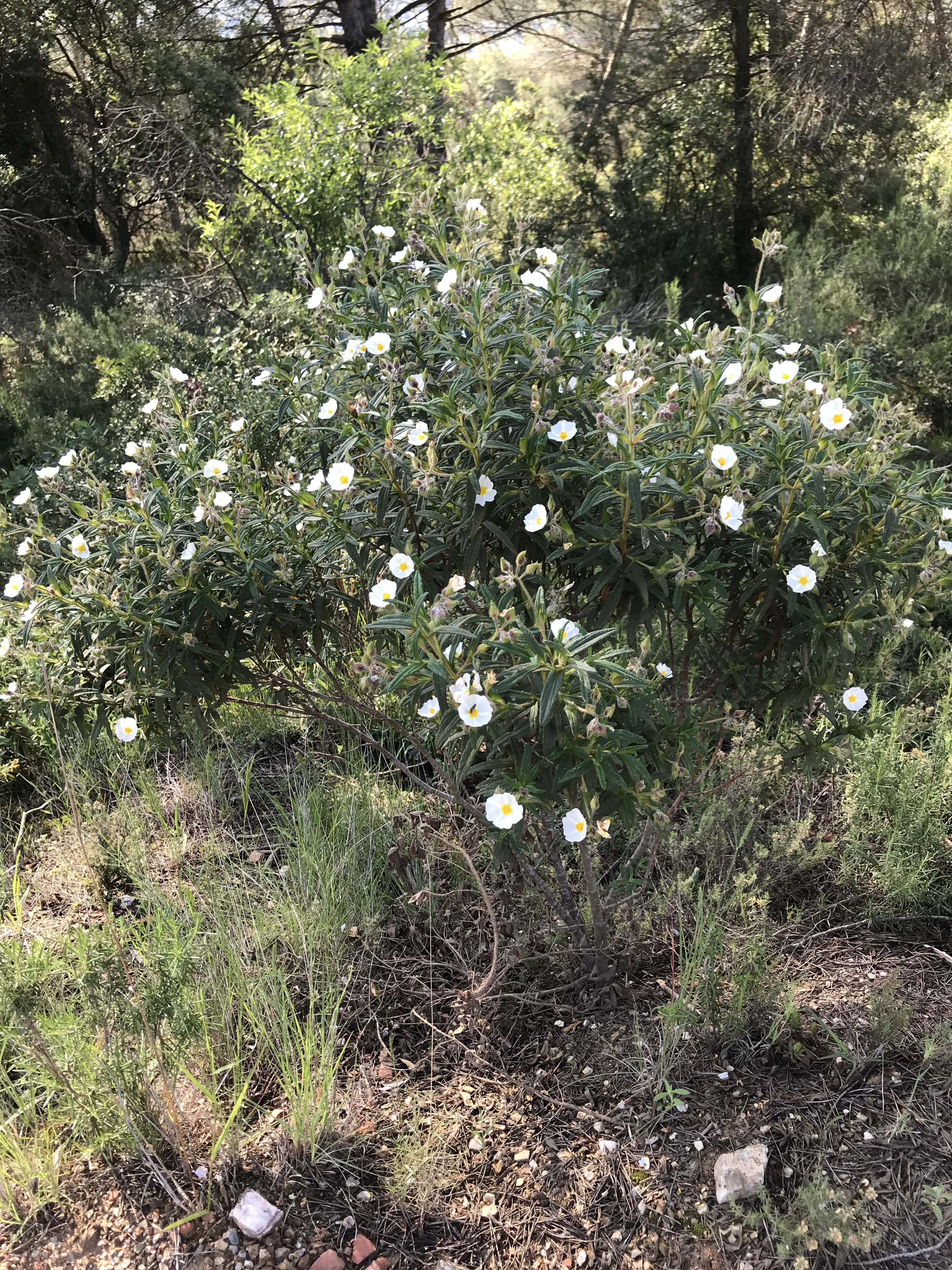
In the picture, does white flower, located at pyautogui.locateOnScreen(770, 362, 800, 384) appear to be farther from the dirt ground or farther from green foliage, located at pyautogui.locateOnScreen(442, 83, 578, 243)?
green foliage, located at pyautogui.locateOnScreen(442, 83, 578, 243)

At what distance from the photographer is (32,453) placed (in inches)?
233

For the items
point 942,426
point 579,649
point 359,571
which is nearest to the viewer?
point 579,649

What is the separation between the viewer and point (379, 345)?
1.92 m

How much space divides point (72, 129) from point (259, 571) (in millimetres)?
9122

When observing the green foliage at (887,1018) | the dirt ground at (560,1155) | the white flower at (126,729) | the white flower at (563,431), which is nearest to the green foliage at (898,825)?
the dirt ground at (560,1155)

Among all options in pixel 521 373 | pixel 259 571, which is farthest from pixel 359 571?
pixel 521 373

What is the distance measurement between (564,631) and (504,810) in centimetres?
33

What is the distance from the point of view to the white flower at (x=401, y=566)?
5.62 feet

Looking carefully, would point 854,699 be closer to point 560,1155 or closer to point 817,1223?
point 817,1223

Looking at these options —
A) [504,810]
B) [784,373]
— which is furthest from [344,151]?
[504,810]

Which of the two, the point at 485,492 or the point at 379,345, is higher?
the point at 379,345

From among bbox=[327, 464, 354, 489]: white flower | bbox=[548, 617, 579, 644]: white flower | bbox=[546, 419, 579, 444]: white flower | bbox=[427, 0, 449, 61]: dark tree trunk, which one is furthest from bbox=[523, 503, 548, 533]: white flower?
bbox=[427, 0, 449, 61]: dark tree trunk

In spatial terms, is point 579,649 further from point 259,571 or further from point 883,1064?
point 883,1064

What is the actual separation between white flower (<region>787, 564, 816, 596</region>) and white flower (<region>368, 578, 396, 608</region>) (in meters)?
0.74
